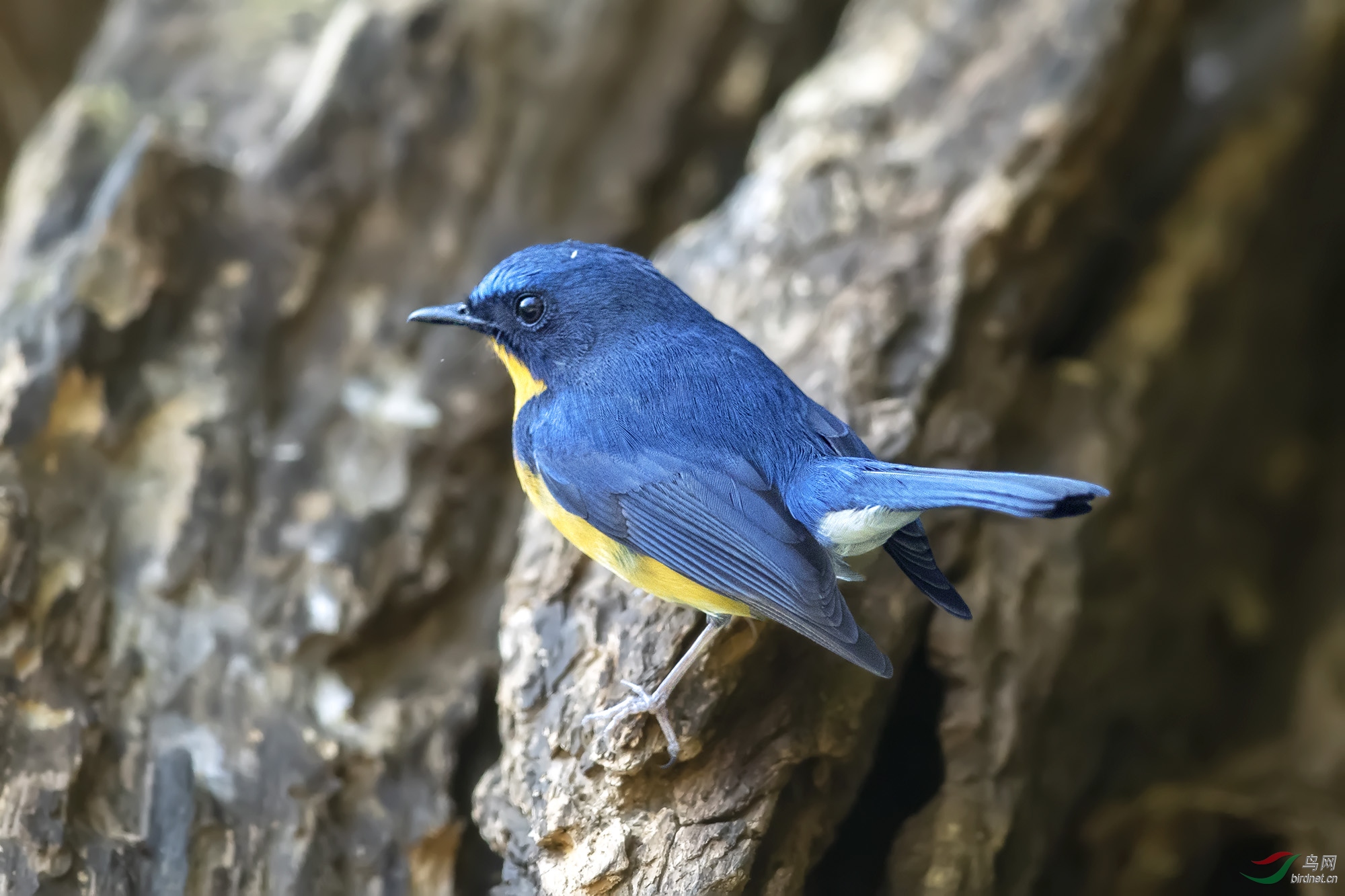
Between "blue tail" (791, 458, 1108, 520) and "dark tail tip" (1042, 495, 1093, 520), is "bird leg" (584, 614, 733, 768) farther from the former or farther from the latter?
"dark tail tip" (1042, 495, 1093, 520)

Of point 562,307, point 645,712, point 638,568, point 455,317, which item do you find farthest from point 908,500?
point 455,317

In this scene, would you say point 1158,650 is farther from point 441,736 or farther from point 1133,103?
point 441,736

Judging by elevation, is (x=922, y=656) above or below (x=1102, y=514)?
above

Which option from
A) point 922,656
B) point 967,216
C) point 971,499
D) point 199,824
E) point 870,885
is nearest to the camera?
point 971,499

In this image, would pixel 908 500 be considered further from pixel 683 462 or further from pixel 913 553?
pixel 683 462

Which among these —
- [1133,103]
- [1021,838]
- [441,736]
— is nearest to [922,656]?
[1021,838]

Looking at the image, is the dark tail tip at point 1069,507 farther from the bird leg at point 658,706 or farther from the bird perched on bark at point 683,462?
the bird leg at point 658,706

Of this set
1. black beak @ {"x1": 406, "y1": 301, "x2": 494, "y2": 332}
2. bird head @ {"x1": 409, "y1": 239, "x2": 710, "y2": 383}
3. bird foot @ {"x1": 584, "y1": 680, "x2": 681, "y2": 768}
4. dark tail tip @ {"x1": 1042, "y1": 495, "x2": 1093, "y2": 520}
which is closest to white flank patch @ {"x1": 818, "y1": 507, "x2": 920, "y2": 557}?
dark tail tip @ {"x1": 1042, "y1": 495, "x2": 1093, "y2": 520}

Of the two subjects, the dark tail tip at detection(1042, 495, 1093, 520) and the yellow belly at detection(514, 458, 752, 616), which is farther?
the yellow belly at detection(514, 458, 752, 616)

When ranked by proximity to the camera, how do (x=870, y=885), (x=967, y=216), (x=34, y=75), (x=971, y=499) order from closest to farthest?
(x=971, y=499)
(x=870, y=885)
(x=967, y=216)
(x=34, y=75)
